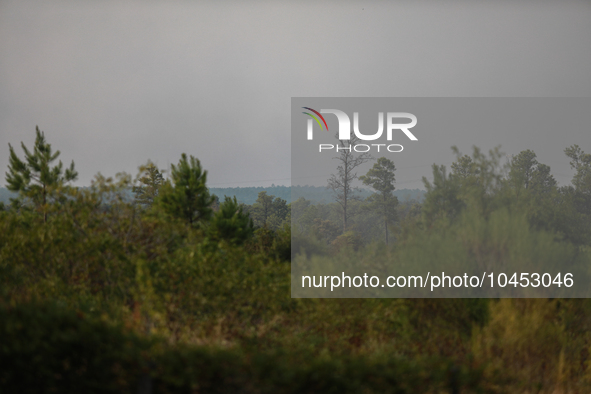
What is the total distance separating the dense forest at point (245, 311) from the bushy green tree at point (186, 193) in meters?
0.04

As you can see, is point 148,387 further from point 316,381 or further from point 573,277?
point 573,277

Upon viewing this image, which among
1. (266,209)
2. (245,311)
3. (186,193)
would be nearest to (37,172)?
(186,193)

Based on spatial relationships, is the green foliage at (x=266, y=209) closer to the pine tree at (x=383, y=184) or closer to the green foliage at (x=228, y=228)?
the pine tree at (x=383, y=184)

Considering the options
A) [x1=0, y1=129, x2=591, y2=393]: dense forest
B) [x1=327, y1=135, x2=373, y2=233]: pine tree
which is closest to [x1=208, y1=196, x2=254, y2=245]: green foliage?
[x1=0, y1=129, x2=591, y2=393]: dense forest

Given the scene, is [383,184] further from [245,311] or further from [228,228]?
[245,311]

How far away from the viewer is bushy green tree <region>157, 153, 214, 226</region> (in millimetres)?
8914

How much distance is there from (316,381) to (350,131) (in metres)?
6.42

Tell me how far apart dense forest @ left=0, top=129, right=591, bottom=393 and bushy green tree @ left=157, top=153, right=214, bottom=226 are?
0.04m

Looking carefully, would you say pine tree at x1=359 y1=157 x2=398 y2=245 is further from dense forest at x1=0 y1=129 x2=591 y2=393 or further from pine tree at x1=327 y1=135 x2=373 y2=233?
dense forest at x1=0 y1=129 x2=591 y2=393

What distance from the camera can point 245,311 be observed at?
239 inches

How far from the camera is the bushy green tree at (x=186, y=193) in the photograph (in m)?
8.91

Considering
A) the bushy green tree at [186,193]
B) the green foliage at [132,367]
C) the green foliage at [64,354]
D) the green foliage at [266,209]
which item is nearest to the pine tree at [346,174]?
the bushy green tree at [186,193]

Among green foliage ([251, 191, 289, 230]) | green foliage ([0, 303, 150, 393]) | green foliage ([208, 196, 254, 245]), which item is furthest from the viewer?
green foliage ([251, 191, 289, 230])

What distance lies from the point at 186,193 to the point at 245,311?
4.13 m
